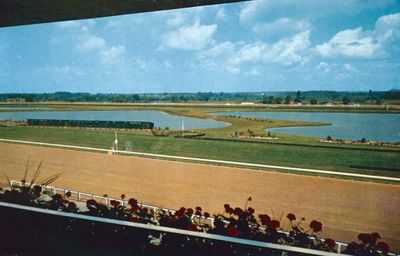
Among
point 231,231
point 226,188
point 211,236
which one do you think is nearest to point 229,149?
point 226,188

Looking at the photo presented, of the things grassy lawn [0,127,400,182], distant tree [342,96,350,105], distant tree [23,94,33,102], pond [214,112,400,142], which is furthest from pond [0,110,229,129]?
distant tree [342,96,350,105]

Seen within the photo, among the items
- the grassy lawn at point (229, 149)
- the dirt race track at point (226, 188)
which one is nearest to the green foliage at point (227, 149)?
the grassy lawn at point (229, 149)

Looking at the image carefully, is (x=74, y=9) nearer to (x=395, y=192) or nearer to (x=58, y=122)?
(x=395, y=192)

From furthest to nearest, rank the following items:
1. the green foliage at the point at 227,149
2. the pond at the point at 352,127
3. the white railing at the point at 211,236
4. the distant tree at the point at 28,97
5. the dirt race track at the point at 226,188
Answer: the green foliage at the point at 227,149
the distant tree at the point at 28,97
the pond at the point at 352,127
the dirt race track at the point at 226,188
the white railing at the point at 211,236

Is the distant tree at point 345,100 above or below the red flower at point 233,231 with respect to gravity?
above

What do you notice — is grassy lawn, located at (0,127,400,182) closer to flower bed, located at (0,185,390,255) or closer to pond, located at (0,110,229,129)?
pond, located at (0,110,229,129)

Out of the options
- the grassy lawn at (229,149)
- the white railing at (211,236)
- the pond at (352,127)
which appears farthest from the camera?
the grassy lawn at (229,149)

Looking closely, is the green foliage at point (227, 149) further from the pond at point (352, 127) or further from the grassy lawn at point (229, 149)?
the pond at point (352, 127)

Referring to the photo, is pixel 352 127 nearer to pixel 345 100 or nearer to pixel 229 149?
pixel 345 100
